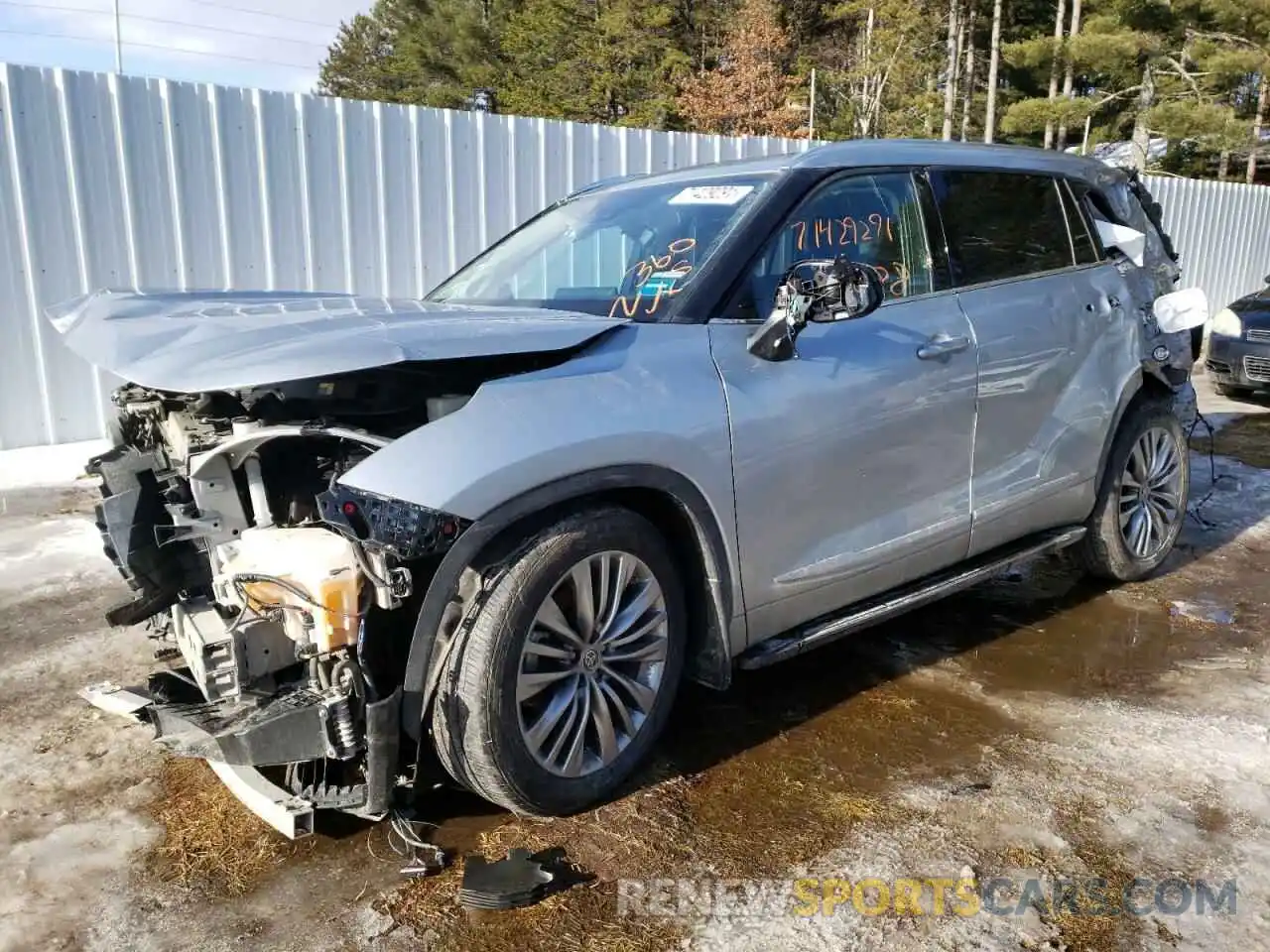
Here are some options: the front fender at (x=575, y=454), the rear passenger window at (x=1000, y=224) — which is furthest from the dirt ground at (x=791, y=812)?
the rear passenger window at (x=1000, y=224)

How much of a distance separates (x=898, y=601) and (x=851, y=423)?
72cm

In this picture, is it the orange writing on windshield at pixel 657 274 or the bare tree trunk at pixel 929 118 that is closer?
the orange writing on windshield at pixel 657 274

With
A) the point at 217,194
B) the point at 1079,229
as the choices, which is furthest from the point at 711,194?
the point at 217,194

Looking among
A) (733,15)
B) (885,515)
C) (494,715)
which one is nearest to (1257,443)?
(885,515)

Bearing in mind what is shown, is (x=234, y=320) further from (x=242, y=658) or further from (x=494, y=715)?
(x=494, y=715)

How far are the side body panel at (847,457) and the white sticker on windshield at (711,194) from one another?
1.81 feet

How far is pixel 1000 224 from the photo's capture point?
393 cm

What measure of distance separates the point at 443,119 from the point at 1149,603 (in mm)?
6463

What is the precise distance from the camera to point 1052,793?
2900mm

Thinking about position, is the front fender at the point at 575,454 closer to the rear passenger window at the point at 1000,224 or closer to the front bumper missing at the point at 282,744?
the front bumper missing at the point at 282,744

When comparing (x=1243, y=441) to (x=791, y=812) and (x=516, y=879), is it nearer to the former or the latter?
(x=791, y=812)

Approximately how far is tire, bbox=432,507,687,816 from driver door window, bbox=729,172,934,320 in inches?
34.6

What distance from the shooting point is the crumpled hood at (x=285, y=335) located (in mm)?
2262

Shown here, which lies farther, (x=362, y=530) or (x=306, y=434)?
(x=306, y=434)
